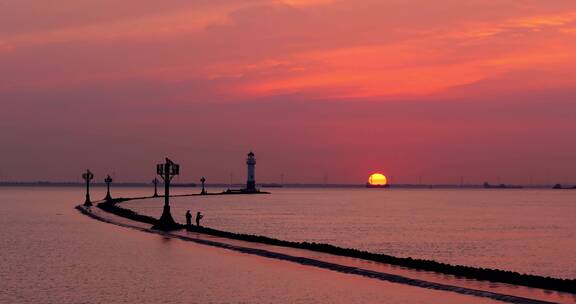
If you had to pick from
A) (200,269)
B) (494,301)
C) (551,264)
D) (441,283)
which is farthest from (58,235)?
(494,301)

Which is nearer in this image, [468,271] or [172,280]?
[172,280]

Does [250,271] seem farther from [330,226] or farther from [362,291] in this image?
[330,226]

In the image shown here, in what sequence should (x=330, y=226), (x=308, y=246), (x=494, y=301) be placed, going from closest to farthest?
(x=494, y=301), (x=308, y=246), (x=330, y=226)

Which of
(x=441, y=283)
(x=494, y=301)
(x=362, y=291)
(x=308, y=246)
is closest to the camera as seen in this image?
(x=494, y=301)

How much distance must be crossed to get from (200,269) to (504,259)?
88.9ft

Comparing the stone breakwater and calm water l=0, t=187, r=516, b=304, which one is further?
the stone breakwater

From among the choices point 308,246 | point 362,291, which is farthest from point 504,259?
point 362,291

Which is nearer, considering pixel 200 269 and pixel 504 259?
pixel 200 269

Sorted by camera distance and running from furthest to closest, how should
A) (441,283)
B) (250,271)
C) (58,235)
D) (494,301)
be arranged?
(58,235), (250,271), (441,283), (494,301)

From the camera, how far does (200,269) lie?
1188 inches

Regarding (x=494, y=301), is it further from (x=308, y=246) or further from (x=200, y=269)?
(x=308, y=246)

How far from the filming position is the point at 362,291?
24.2 m

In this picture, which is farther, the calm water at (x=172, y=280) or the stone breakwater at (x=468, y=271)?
the stone breakwater at (x=468, y=271)

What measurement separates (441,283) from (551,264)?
25.6 meters
